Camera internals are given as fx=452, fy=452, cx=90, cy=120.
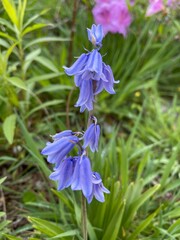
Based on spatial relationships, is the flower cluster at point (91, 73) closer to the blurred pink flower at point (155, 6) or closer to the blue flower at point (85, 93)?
the blue flower at point (85, 93)

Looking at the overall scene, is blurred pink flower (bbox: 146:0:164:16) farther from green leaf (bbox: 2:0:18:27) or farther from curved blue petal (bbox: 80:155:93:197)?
curved blue petal (bbox: 80:155:93:197)

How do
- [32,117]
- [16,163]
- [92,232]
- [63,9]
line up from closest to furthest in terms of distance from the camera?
[92,232] → [16,163] → [32,117] → [63,9]

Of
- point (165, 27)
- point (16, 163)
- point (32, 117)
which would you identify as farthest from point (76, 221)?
point (165, 27)

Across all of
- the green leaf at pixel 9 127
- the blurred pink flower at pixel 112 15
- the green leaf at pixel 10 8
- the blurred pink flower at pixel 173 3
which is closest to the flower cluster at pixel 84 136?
the green leaf at pixel 9 127

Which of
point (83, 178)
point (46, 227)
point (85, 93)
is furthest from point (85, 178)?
point (46, 227)

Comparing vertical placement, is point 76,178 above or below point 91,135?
below

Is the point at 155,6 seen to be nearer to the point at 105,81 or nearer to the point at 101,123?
the point at 101,123

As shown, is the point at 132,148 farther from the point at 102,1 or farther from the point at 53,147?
the point at 53,147

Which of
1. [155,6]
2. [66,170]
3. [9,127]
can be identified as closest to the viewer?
[66,170]
